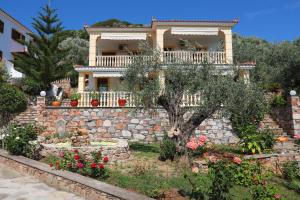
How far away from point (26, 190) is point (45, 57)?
15.0 metres

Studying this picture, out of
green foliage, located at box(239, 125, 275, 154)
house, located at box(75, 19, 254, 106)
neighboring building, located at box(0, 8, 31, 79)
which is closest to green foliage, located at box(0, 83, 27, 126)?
house, located at box(75, 19, 254, 106)

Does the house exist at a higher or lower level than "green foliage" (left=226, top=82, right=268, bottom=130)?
higher

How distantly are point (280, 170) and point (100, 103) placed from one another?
10.5 m

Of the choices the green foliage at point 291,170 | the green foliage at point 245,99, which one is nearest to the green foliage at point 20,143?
the green foliage at point 245,99

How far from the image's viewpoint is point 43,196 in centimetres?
704

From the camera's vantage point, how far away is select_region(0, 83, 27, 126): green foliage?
16422mm

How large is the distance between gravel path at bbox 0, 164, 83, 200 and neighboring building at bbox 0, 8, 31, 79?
23.6 m

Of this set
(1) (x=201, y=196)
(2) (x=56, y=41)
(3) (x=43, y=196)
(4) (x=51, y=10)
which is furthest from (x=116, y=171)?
(4) (x=51, y=10)

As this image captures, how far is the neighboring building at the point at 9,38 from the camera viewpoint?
30.4m

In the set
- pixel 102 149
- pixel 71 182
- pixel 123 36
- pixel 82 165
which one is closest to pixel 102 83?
pixel 123 36

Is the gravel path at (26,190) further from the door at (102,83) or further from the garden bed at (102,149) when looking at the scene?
the door at (102,83)

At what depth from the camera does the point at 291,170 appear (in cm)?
924

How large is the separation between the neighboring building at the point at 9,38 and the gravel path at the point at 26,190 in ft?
77.6

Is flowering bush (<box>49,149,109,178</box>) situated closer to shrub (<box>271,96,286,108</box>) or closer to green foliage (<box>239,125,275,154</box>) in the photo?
green foliage (<box>239,125,275,154</box>)
